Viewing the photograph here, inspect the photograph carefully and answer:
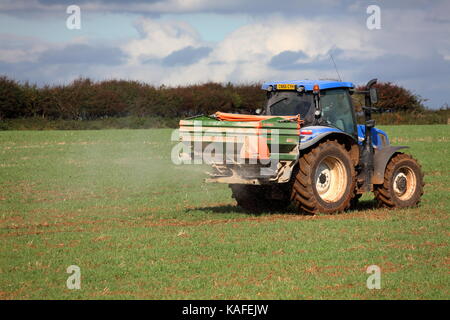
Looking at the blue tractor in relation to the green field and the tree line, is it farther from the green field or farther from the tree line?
the tree line

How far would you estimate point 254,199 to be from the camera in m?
15.0

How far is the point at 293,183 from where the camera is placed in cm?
1360

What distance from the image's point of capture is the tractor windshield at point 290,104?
1402 cm

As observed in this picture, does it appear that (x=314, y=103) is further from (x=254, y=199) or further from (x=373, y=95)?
(x=254, y=199)

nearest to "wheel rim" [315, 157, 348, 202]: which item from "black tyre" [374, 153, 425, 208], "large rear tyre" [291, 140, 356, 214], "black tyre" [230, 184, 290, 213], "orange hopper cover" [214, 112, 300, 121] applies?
"large rear tyre" [291, 140, 356, 214]

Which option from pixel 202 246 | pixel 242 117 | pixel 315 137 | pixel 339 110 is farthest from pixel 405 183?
pixel 202 246

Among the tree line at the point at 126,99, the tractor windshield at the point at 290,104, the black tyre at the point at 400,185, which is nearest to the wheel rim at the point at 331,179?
the tractor windshield at the point at 290,104

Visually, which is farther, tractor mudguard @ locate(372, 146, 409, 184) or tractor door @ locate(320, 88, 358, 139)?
tractor mudguard @ locate(372, 146, 409, 184)

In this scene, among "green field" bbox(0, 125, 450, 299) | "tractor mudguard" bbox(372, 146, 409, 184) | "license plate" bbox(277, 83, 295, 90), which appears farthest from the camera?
"tractor mudguard" bbox(372, 146, 409, 184)

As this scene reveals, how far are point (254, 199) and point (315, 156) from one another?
6.46 feet

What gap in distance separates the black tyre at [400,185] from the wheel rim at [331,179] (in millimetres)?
1137

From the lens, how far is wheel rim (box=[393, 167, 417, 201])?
15.1 m

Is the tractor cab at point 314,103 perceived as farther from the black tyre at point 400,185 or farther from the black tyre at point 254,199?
the black tyre at point 254,199

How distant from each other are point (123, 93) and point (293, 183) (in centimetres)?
5275
